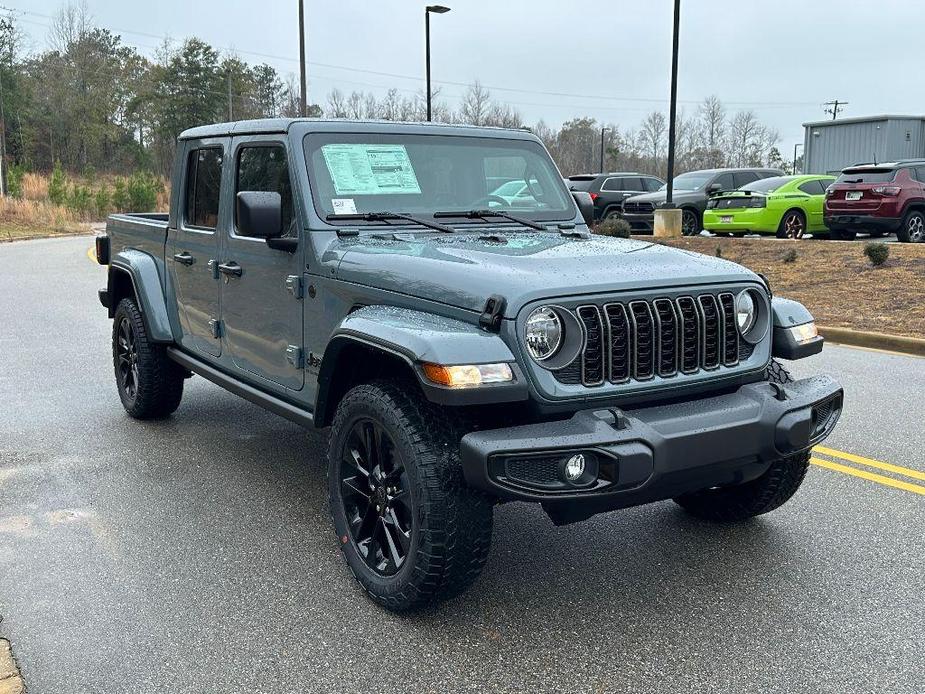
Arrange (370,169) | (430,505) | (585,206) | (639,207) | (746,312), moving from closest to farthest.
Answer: (430,505) < (746,312) < (370,169) < (585,206) < (639,207)

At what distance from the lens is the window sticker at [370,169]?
455 cm

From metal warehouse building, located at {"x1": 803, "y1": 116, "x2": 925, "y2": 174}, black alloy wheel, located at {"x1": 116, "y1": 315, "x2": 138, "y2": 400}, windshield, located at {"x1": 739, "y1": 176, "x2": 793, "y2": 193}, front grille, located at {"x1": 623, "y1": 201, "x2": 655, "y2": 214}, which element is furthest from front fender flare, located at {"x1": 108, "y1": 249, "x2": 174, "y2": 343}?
metal warehouse building, located at {"x1": 803, "y1": 116, "x2": 925, "y2": 174}

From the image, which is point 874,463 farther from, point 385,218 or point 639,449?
point 385,218

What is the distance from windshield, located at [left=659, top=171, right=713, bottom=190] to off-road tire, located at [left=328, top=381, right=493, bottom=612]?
65.9ft

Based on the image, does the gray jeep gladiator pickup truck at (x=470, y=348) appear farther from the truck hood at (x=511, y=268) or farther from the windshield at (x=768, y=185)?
the windshield at (x=768, y=185)

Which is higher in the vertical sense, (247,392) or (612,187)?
A: (612,187)

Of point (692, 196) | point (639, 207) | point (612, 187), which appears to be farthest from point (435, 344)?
point (612, 187)

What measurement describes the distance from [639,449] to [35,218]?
36.1m

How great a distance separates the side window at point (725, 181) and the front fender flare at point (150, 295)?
1866 centimetres

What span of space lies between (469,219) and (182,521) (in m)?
2.09

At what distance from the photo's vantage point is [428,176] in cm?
477

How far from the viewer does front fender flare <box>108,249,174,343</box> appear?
19.6 ft

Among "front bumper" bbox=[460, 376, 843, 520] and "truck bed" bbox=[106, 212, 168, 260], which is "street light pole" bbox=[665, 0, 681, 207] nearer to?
"truck bed" bbox=[106, 212, 168, 260]

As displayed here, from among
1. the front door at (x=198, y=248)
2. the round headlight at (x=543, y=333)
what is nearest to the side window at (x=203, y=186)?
the front door at (x=198, y=248)
